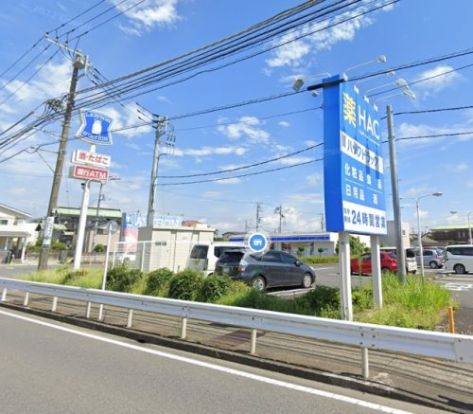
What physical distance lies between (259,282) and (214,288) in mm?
3562

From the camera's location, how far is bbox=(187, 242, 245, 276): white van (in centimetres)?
1584

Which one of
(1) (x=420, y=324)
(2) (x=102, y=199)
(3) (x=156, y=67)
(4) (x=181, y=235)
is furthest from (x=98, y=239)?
(1) (x=420, y=324)

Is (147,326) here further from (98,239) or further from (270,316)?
(98,239)

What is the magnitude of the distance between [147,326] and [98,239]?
215 ft

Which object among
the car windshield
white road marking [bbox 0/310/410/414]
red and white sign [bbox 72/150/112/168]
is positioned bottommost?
white road marking [bbox 0/310/410/414]

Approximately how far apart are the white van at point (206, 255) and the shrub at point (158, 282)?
3.36 meters

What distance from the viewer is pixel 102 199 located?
2034 inches

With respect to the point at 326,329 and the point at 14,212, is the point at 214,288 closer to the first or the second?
the point at 326,329

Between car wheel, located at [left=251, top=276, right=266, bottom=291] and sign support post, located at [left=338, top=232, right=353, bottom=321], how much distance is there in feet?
18.5

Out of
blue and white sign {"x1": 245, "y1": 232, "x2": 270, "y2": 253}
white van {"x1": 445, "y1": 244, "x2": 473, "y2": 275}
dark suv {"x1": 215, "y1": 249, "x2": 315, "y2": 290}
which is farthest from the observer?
white van {"x1": 445, "y1": 244, "x2": 473, "y2": 275}

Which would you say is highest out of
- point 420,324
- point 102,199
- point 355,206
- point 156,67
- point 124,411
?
point 102,199

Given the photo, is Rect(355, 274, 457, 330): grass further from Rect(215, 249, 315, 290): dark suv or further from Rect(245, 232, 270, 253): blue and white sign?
Rect(215, 249, 315, 290): dark suv

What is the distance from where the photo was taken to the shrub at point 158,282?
12.0 m

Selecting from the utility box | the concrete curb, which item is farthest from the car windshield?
the concrete curb
